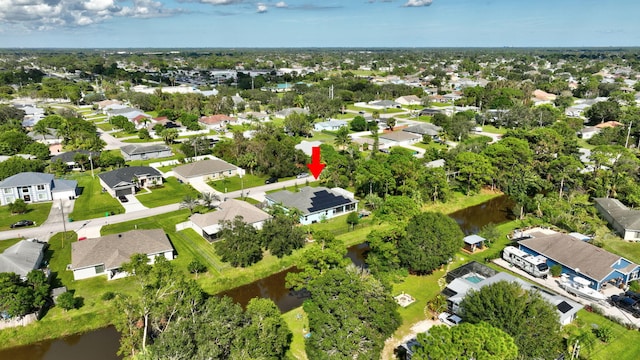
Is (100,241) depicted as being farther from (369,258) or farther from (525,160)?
(525,160)

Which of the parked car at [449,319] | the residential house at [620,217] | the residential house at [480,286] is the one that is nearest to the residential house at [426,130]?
the residential house at [620,217]

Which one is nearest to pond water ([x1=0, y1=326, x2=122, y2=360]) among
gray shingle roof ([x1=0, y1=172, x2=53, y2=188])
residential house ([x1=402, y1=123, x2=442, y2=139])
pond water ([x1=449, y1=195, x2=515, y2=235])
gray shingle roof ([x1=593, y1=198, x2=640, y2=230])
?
gray shingle roof ([x1=0, y1=172, x2=53, y2=188])

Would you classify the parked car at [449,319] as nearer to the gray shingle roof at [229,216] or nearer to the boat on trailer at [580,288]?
the boat on trailer at [580,288]

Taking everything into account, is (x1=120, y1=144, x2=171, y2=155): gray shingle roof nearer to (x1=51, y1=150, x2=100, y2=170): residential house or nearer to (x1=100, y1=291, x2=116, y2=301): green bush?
(x1=51, y1=150, x2=100, y2=170): residential house

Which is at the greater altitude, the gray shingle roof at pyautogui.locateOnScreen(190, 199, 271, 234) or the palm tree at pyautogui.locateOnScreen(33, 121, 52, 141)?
the palm tree at pyautogui.locateOnScreen(33, 121, 52, 141)

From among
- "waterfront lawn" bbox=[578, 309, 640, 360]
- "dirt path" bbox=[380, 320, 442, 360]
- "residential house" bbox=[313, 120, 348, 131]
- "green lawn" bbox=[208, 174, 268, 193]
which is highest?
"residential house" bbox=[313, 120, 348, 131]

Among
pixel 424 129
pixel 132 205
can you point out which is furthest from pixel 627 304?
pixel 424 129
